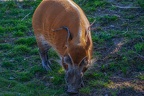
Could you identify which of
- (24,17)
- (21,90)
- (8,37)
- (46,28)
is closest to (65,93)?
(21,90)

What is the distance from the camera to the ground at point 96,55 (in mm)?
6465

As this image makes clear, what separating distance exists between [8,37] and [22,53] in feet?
3.04

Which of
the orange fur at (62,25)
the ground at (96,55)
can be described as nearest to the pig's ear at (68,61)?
the orange fur at (62,25)

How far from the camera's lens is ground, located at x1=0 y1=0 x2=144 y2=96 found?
6.46 meters

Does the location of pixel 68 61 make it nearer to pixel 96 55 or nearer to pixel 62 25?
pixel 62 25

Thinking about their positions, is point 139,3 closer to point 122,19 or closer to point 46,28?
point 122,19

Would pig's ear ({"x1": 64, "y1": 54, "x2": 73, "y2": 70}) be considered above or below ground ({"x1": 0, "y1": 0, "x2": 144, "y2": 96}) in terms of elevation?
above

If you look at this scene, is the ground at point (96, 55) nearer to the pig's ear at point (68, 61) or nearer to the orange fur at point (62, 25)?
the orange fur at point (62, 25)

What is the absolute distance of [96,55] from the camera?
7.46 metres

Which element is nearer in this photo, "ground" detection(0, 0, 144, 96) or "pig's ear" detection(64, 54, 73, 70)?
"pig's ear" detection(64, 54, 73, 70)

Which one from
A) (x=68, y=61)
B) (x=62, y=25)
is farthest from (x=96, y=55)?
(x=68, y=61)

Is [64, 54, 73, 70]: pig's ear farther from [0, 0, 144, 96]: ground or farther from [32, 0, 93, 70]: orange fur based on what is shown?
[0, 0, 144, 96]: ground

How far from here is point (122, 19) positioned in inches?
353

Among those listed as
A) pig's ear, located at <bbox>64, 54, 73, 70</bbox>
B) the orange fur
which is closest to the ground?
the orange fur
